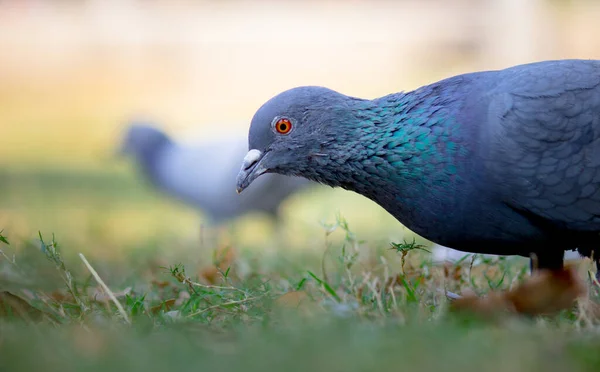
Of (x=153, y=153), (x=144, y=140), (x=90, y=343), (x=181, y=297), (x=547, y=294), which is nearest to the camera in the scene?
(x=90, y=343)

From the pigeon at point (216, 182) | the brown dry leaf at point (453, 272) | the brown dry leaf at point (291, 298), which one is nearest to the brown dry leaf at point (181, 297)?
the brown dry leaf at point (291, 298)

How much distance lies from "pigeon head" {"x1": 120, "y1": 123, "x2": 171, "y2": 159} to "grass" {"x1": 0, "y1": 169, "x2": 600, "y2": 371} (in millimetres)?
3913

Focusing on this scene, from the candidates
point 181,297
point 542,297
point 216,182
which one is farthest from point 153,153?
point 542,297

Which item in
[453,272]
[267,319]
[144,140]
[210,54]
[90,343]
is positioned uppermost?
[210,54]

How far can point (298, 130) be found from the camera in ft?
10.7

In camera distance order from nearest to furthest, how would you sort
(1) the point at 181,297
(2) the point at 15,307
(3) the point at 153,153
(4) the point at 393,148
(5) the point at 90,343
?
(5) the point at 90,343 → (2) the point at 15,307 → (4) the point at 393,148 → (1) the point at 181,297 → (3) the point at 153,153

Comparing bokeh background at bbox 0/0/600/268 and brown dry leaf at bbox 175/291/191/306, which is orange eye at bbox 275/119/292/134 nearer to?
brown dry leaf at bbox 175/291/191/306

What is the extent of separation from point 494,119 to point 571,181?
0.37 meters

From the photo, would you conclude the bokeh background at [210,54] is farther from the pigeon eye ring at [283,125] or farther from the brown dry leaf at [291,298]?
the brown dry leaf at [291,298]

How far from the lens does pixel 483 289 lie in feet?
11.1

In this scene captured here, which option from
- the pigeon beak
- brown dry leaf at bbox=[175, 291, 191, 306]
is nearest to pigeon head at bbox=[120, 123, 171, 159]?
brown dry leaf at bbox=[175, 291, 191, 306]

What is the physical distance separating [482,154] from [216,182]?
475 cm

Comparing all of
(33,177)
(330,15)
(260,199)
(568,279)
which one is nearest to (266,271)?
(568,279)

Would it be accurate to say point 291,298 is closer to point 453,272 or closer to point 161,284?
point 161,284
